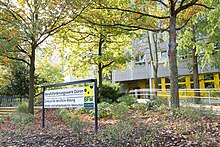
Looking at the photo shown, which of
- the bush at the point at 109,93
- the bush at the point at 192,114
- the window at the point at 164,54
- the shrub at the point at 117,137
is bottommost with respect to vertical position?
the shrub at the point at 117,137

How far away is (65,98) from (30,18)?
5645 mm

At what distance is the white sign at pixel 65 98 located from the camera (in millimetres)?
6195

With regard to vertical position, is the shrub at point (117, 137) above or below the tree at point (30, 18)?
below

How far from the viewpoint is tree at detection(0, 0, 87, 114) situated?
8703mm

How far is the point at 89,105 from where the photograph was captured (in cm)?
584

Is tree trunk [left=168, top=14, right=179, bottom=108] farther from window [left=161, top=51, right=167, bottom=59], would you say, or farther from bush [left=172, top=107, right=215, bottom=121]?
window [left=161, top=51, right=167, bottom=59]

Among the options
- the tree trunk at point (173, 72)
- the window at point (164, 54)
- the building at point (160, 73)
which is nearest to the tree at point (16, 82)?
the building at point (160, 73)

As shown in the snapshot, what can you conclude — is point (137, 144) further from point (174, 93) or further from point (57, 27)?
point (57, 27)

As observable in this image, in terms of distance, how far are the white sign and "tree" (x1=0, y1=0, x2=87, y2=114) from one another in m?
2.73

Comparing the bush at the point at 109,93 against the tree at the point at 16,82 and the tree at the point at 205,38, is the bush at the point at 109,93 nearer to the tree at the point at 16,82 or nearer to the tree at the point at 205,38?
the tree at the point at 205,38

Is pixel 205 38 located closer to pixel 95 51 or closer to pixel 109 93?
pixel 109 93

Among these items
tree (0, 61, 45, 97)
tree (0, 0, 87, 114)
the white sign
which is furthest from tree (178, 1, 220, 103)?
tree (0, 61, 45, 97)

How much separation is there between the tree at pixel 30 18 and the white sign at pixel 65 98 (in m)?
2.73

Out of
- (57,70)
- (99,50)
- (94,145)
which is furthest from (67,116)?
(57,70)
